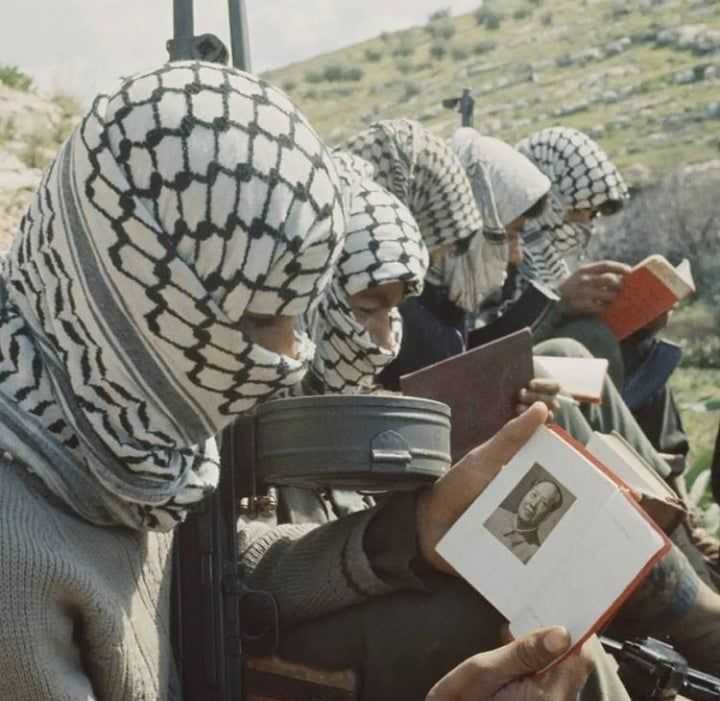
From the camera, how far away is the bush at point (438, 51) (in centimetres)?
4603

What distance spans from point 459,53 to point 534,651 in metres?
43.6

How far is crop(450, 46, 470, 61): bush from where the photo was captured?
148 ft

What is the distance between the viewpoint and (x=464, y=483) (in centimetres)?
318

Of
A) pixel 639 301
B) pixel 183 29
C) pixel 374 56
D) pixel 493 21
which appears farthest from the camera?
pixel 374 56

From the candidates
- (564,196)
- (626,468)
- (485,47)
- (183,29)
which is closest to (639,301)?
(564,196)

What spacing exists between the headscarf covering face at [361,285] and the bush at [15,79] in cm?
608

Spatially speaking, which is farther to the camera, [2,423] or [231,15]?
[231,15]

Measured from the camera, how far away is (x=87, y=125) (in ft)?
8.93

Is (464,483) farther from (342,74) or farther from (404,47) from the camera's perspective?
(404,47)

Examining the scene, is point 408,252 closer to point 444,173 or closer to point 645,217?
point 444,173

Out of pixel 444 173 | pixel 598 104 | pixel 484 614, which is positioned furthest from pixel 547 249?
pixel 598 104

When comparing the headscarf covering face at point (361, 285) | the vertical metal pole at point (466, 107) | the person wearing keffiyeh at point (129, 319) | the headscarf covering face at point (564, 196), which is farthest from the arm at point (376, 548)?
the vertical metal pole at point (466, 107)

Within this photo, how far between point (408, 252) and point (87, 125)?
6.17ft

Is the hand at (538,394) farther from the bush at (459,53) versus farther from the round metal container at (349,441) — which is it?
the bush at (459,53)
